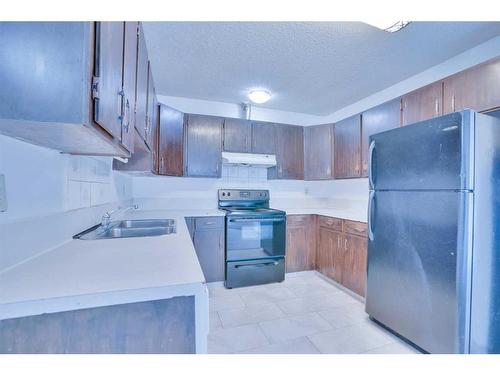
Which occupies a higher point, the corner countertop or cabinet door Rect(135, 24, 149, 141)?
cabinet door Rect(135, 24, 149, 141)

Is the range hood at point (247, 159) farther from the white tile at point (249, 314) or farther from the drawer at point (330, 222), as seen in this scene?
the white tile at point (249, 314)

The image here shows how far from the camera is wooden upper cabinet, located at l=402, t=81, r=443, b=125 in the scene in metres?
1.95

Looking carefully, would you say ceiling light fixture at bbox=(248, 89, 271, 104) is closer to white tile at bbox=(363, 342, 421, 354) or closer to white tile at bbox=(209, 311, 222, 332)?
white tile at bbox=(209, 311, 222, 332)

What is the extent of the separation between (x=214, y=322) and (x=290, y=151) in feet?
7.74

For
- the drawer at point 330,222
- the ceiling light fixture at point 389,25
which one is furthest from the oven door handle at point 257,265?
the ceiling light fixture at point 389,25

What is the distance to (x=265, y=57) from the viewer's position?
211 centimetres

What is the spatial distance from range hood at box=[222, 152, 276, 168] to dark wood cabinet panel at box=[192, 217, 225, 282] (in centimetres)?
76

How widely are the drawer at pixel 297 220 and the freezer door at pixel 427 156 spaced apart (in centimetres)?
126

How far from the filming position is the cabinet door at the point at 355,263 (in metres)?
2.36

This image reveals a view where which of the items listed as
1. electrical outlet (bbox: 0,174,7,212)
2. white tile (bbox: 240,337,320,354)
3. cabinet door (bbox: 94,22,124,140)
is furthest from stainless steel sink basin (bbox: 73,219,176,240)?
white tile (bbox: 240,337,320,354)

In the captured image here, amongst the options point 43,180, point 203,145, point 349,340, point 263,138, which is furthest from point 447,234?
point 203,145

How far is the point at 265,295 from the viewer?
2.57 meters
